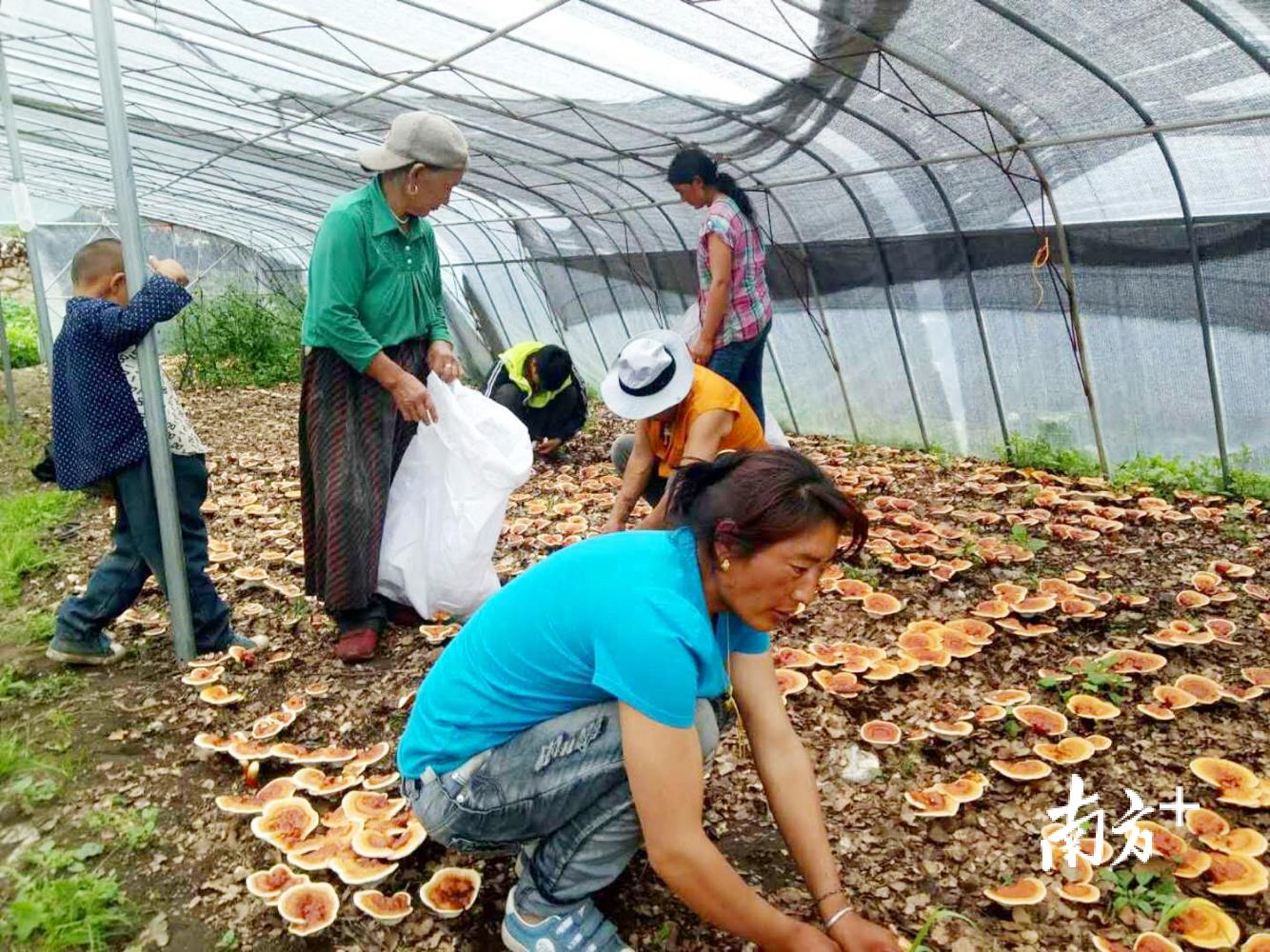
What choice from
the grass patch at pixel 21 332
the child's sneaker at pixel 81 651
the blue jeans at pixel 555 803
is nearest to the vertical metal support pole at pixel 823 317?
the child's sneaker at pixel 81 651

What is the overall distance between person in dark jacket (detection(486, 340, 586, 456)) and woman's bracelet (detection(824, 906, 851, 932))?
5525 millimetres

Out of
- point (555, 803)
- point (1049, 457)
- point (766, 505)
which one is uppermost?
point (766, 505)

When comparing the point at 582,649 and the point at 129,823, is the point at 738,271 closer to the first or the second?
the point at 582,649

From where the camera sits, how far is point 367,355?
3307mm

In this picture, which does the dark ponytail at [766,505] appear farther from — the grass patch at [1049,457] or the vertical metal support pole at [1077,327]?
the grass patch at [1049,457]

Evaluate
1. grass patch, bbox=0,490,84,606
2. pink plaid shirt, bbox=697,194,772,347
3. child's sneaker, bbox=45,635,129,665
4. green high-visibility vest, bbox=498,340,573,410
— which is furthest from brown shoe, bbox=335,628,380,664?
green high-visibility vest, bbox=498,340,573,410

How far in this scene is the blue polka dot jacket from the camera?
3141mm

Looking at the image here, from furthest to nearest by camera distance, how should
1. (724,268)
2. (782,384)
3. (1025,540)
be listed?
(782,384)
(724,268)
(1025,540)

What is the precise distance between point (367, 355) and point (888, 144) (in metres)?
4.25

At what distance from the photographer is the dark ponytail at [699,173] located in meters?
4.55

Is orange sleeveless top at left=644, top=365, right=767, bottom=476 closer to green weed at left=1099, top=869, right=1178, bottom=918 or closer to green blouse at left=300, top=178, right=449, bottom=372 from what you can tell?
green blouse at left=300, top=178, right=449, bottom=372

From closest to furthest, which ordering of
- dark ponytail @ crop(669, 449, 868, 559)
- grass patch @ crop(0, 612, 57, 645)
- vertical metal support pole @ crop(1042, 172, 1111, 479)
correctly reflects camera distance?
dark ponytail @ crop(669, 449, 868, 559) → grass patch @ crop(0, 612, 57, 645) → vertical metal support pole @ crop(1042, 172, 1111, 479)

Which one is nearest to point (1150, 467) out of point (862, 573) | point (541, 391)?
point (862, 573)

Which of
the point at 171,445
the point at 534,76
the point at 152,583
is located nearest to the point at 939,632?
the point at 171,445
